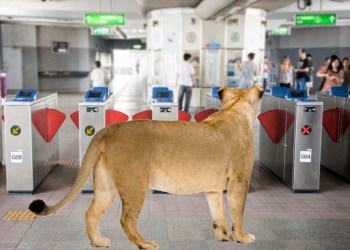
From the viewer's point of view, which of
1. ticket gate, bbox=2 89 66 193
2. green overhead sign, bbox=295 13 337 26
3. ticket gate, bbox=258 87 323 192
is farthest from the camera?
green overhead sign, bbox=295 13 337 26

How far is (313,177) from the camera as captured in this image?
5.30 meters

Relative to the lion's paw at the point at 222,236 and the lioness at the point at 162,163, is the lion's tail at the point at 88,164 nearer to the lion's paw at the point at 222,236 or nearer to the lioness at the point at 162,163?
the lioness at the point at 162,163

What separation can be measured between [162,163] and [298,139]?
109 inches

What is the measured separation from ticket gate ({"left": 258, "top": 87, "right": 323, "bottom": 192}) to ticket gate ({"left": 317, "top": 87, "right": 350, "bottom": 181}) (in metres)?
0.80

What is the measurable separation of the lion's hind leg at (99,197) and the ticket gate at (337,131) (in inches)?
154

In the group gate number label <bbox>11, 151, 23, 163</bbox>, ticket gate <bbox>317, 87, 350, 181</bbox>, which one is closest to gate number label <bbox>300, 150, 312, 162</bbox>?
ticket gate <bbox>317, 87, 350, 181</bbox>

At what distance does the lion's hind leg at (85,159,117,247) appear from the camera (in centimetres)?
302

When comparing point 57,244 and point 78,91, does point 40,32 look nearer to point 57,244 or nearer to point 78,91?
point 78,91

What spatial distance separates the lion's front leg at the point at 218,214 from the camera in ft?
11.3

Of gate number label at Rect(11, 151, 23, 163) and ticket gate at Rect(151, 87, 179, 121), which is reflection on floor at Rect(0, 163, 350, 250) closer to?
gate number label at Rect(11, 151, 23, 163)

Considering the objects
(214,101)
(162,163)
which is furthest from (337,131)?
(162,163)

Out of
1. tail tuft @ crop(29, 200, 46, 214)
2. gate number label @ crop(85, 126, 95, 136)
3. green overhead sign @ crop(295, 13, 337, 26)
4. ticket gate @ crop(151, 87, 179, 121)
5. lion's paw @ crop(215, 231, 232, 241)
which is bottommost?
lion's paw @ crop(215, 231, 232, 241)

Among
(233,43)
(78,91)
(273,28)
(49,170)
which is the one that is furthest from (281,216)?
(78,91)

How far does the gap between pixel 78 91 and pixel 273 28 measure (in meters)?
9.88
